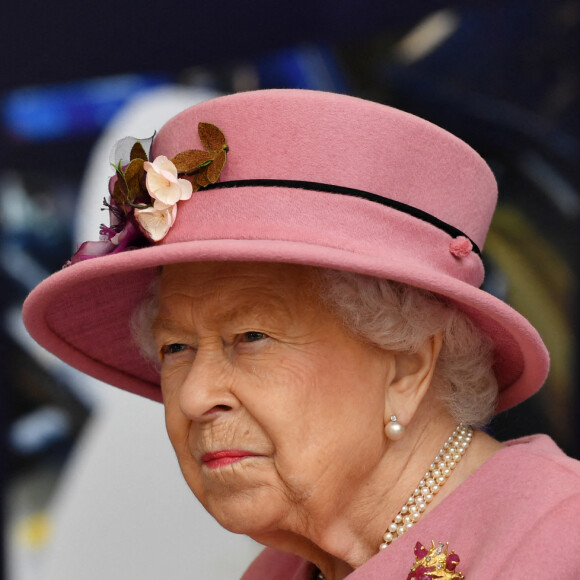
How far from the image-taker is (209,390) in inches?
67.2

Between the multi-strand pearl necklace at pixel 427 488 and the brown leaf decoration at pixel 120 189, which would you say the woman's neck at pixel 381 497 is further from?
the brown leaf decoration at pixel 120 189

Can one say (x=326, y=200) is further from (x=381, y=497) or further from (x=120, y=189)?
(x=381, y=497)

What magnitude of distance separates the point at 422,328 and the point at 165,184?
56 cm

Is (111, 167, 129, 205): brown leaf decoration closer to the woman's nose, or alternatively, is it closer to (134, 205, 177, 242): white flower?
(134, 205, 177, 242): white flower

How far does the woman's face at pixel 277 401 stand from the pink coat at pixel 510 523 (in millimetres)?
153

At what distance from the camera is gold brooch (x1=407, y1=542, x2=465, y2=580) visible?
1562 mm

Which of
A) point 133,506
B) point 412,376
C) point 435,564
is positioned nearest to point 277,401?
point 412,376

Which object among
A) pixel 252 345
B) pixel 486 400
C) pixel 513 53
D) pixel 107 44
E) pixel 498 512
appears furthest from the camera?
pixel 107 44

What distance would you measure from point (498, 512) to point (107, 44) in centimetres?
300

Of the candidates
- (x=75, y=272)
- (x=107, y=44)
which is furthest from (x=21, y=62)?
(x=75, y=272)

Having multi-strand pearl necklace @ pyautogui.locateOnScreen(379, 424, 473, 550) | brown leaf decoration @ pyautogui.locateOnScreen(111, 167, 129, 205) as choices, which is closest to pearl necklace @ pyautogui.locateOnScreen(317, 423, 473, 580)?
multi-strand pearl necklace @ pyautogui.locateOnScreen(379, 424, 473, 550)

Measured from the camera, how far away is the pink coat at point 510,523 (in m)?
1.44

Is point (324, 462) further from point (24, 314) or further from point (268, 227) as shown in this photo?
point (24, 314)

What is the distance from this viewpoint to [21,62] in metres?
3.96
